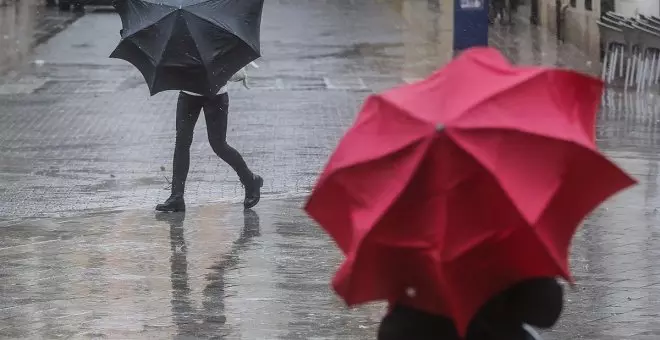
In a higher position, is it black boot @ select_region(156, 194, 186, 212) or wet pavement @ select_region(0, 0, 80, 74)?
black boot @ select_region(156, 194, 186, 212)

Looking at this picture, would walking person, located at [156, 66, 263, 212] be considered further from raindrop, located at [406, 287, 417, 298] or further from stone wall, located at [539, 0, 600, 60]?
stone wall, located at [539, 0, 600, 60]

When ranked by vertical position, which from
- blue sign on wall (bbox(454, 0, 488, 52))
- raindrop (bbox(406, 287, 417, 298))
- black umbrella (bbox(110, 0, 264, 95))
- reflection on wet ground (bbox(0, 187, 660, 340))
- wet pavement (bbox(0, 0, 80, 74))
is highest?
raindrop (bbox(406, 287, 417, 298))

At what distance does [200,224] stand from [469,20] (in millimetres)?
13422

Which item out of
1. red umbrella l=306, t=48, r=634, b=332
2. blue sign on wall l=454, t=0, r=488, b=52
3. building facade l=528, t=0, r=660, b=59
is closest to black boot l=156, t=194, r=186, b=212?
red umbrella l=306, t=48, r=634, b=332

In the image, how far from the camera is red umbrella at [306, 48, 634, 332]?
2.91m

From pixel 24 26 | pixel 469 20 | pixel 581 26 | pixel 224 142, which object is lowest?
pixel 24 26

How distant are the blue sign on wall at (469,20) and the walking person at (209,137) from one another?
41.4ft

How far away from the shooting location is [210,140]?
9.05 metres

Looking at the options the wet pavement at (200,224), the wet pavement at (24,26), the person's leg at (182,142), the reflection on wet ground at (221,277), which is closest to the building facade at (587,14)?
the wet pavement at (200,224)

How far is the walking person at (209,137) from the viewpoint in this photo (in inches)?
349

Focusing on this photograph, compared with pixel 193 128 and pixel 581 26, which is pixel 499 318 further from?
pixel 581 26

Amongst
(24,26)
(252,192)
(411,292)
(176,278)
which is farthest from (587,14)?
(411,292)

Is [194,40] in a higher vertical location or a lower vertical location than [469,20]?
higher

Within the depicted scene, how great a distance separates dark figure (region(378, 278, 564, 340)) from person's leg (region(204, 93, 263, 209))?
571cm
